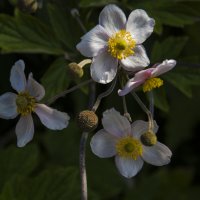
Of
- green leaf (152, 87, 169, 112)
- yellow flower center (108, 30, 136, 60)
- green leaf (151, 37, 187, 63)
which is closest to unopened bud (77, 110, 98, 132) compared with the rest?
yellow flower center (108, 30, 136, 60)

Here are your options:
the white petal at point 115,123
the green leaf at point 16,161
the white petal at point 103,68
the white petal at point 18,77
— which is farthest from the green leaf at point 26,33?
the green leaf at point 16,161

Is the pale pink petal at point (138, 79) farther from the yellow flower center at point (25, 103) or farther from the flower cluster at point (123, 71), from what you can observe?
the yellow flower center at point (25, 103)

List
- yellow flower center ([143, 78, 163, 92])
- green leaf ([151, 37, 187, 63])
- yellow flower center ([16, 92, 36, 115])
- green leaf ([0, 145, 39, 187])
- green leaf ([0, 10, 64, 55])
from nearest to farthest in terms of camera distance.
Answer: yellow flower center ([143, 78, 163, 92]) → yellow flower center ([16, 92, 36, 115]) → green leaf ([0, 10, 64, 55]) → green leaf ([151, 37, 187, 63]) → green leaf ([0, 145, 39, 187])

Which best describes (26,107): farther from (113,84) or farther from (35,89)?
(113,84)

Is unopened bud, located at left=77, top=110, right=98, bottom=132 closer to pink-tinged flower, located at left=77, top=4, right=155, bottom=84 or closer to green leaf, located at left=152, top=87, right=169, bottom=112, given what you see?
pink-tinged flower, located at left=77, top=4, right=155, bottom=84

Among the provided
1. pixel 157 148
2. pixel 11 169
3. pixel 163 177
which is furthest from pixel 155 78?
pixel 163 177
